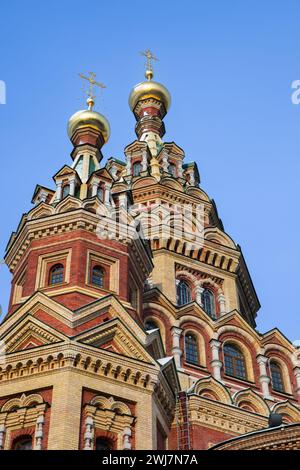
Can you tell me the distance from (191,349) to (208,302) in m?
3.42

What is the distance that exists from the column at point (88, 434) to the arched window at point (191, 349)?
665cm

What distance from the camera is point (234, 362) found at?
2502cm

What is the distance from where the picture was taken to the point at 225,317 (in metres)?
25.7

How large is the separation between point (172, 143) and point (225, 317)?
427 inches

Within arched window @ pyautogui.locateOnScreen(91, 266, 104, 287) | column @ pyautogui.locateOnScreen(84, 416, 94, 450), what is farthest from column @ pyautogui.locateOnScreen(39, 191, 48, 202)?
column @ pyautogui.locateOnScreen(84, 416, 94, 450)

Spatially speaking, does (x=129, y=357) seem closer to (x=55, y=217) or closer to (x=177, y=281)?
(x=55, y=217)

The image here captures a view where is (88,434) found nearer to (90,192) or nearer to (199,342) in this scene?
(199,342)

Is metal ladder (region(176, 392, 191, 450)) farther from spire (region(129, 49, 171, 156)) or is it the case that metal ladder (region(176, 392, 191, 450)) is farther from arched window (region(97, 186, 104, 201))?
spire (region(129, 49, 171, 156))

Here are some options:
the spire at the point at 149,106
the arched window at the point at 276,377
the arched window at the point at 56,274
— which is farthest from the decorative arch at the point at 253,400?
the spire at the point at 149,106

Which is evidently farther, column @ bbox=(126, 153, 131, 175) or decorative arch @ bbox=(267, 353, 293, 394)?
column @ bbox=(126, 153, 131, 175)

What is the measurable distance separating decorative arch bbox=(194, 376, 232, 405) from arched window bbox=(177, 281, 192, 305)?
13.1 feet

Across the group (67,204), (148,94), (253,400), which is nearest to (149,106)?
(148,94)

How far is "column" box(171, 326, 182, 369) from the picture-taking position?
77.3 feet
